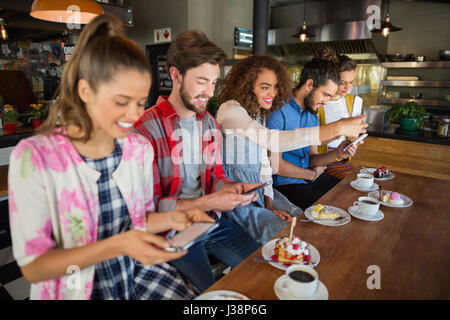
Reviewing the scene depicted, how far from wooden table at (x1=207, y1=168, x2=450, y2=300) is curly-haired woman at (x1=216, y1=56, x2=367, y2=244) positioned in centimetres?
37

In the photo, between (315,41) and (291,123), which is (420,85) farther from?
(291,123)

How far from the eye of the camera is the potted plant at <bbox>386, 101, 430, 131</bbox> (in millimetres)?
3363

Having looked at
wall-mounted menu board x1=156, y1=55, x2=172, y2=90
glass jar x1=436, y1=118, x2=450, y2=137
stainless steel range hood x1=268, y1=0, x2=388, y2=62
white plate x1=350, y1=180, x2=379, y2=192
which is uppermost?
stainless steel range hood x1=268, y1=0, x2=388, y2=62

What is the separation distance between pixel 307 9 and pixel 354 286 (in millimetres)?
6928

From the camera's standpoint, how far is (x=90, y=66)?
918 millimetres

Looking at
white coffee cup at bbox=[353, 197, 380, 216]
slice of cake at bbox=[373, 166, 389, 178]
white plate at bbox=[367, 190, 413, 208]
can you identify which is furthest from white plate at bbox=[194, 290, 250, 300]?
slice of cake at bbox=[373, 166, 389, 178]

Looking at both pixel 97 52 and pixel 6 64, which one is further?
pixel 6 64

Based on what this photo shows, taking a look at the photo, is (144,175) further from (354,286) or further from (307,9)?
(307,9)

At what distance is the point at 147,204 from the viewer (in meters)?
1.21

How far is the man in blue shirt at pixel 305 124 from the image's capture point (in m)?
2.17

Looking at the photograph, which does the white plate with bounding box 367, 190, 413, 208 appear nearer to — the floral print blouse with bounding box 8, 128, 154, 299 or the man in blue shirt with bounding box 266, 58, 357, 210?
the man in blue shirt with bounding box 266, 58, 357, 210

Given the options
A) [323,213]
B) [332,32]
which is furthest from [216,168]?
[332,32]

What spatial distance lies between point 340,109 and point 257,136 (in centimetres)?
172

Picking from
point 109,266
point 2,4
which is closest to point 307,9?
point 2,4
